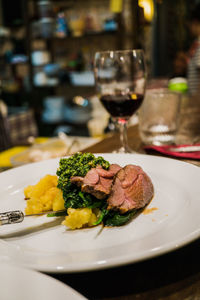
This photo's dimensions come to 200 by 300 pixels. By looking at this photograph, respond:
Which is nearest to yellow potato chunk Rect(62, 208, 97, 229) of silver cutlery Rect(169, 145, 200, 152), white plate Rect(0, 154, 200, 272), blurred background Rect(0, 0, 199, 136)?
white plate Rect(0, 154, 200, 272)

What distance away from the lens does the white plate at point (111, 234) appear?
409mm

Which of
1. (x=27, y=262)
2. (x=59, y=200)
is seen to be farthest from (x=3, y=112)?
(x=27, y=262)

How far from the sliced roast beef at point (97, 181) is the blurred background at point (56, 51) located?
11.0 ft

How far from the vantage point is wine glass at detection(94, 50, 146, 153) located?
3.02 ft

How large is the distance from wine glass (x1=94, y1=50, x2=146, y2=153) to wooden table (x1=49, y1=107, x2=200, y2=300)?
49cm

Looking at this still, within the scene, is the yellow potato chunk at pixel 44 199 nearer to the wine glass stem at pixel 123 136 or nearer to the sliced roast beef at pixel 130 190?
the sliced roast beef at pixel 130 190

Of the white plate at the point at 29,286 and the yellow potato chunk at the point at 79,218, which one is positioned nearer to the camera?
the white plate at the point at 29,286

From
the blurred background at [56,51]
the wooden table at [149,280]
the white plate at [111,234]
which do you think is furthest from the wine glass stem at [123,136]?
the blurred background at [56,51]

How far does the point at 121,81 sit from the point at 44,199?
1.58 feet

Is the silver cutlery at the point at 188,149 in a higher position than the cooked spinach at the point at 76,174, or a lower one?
lower

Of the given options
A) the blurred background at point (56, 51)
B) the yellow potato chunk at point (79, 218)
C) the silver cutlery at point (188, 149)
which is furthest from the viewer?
the blurred background at point (56, 51)

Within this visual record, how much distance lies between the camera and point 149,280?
44 cm

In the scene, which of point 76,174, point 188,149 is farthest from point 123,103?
point 76,174

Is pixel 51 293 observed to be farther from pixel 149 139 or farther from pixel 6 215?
pixel 149 139
